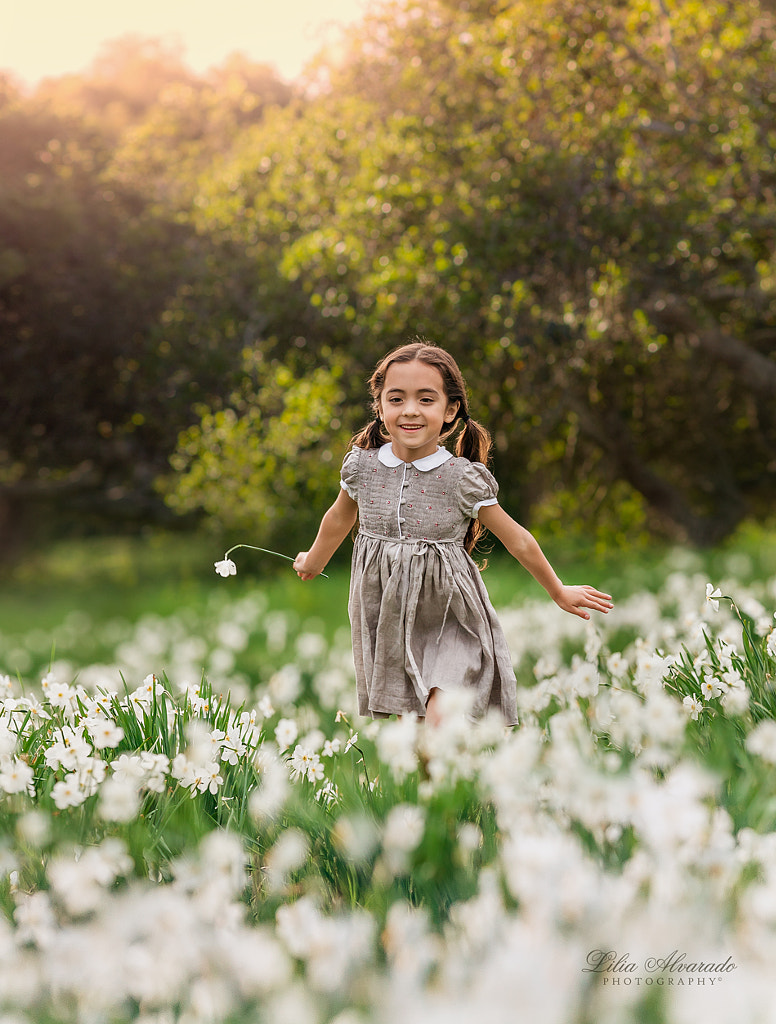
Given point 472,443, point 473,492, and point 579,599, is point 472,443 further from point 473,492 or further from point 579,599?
point 579,599

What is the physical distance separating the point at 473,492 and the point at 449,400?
1.42 feet

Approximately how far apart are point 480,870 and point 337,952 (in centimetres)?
61

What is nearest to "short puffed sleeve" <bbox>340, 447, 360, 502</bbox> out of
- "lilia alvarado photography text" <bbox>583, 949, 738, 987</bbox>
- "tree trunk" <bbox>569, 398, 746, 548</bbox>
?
"lilia alvarado photography text" <bbox>583, 949, 738, 987</bbox>

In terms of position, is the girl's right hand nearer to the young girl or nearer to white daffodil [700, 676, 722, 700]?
the young girl

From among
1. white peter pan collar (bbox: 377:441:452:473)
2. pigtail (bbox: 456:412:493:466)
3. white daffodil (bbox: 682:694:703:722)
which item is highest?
pigtail (bbox: 456:412:493:466)

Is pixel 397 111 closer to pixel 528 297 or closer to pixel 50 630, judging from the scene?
pixel 528 297

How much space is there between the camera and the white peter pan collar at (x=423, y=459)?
3.45 metres

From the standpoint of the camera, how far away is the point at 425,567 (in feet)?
11.1

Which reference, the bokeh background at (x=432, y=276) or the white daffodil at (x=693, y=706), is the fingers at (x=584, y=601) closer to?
the white daffodil at (x=693, y=706)

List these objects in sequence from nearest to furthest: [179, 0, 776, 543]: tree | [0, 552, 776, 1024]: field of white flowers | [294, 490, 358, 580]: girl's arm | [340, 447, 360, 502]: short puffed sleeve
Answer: [0, 552, 776, 1024]: field of white flowers < [340, 447, 360, 502]: short puffed sleeve < [294, 490, 358, 580]: girl's arm < [179, 0, 776, 543]: tree

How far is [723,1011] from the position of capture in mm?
1561

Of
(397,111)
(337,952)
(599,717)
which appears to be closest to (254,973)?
(337,952)

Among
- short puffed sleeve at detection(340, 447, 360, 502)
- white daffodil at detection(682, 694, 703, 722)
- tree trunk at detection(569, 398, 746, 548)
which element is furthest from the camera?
tree trunk at detection(569, 398, 746, 548)

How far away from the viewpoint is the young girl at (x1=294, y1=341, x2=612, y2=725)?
3387 mm
